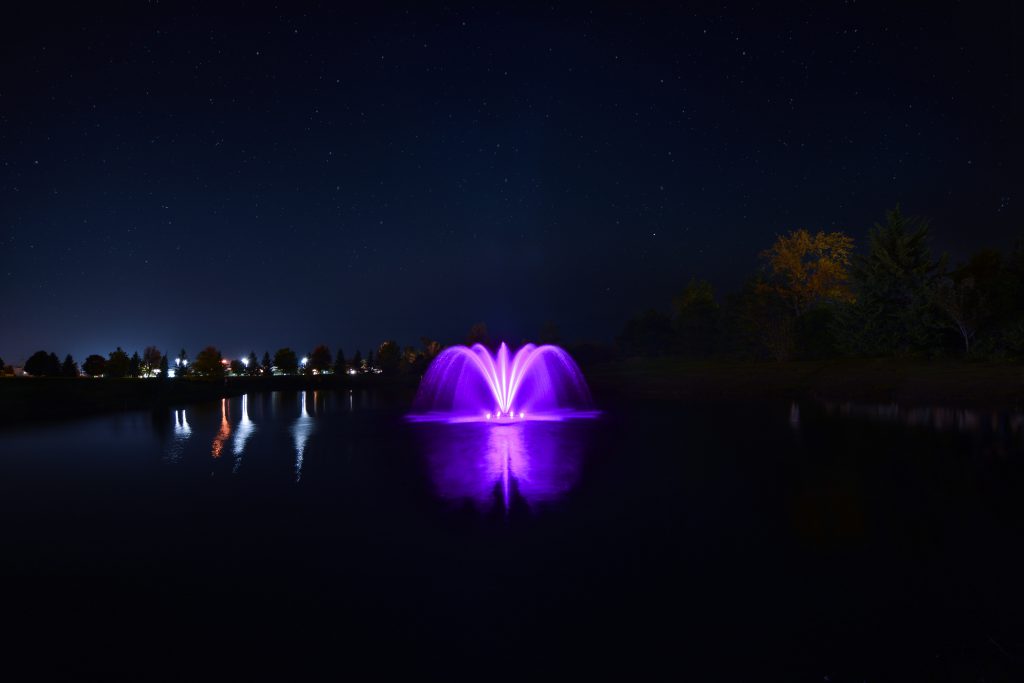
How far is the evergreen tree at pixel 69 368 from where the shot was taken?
81.2 meters

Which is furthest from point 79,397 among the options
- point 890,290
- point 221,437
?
point 890,290

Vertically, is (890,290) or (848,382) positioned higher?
(890,290)

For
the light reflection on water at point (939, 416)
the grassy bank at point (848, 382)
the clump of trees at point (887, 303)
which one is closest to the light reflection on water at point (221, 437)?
the light reflection on water at point (939, 416)

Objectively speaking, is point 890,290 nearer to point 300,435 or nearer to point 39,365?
point 300,435

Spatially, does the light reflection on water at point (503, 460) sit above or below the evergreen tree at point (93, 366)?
below

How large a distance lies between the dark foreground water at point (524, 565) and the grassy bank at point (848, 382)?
1911 centimetres

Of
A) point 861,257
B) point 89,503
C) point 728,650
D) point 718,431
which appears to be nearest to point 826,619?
point 728,650

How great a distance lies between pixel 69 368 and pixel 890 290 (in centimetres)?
10238

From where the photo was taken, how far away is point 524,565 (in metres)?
7.90

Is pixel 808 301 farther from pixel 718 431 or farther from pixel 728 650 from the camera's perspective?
pixel 728 650

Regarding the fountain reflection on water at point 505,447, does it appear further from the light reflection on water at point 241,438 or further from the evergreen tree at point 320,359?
the evergreen tree at point 320,359

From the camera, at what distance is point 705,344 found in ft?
274

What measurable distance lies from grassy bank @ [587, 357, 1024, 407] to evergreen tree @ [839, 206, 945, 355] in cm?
192

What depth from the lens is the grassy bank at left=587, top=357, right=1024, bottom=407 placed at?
1220 inches
